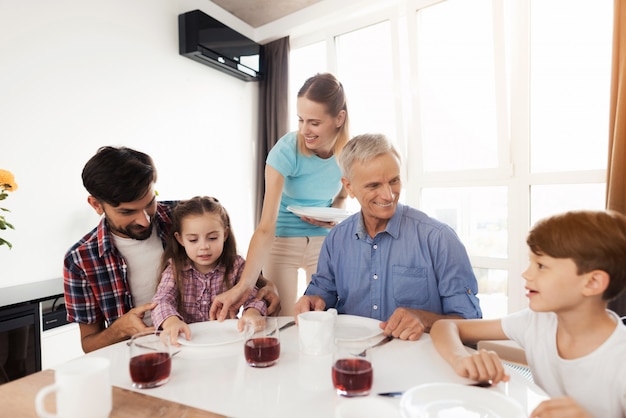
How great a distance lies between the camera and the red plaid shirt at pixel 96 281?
1.47 meters

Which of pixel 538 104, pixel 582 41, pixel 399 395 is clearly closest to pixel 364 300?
pixel 399 395

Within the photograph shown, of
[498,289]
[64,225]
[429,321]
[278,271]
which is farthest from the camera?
[498,289]

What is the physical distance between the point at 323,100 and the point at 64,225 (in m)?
2.03

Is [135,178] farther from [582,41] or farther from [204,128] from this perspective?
[582,41]

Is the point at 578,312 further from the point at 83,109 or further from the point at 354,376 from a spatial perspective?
the point at 83,109

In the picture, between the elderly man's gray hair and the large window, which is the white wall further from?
the elderly man's gray hair

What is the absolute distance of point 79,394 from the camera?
689mm

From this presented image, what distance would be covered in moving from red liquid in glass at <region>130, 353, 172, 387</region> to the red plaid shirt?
748mm

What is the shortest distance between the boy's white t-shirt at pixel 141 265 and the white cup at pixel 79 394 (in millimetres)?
942

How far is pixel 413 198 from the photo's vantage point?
3.68m

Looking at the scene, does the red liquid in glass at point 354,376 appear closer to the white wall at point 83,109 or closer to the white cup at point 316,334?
the white cup at point 316,334

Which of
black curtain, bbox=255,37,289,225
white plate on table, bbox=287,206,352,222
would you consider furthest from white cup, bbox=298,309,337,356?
black curtain, bbox=255,37,289,225

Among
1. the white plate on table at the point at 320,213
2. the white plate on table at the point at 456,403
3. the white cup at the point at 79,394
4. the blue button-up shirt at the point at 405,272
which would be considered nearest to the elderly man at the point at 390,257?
the blue button-up shirt at the point at 405,272

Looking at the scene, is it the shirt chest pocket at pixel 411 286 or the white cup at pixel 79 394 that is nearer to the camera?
the white cup at pixel 79 394
